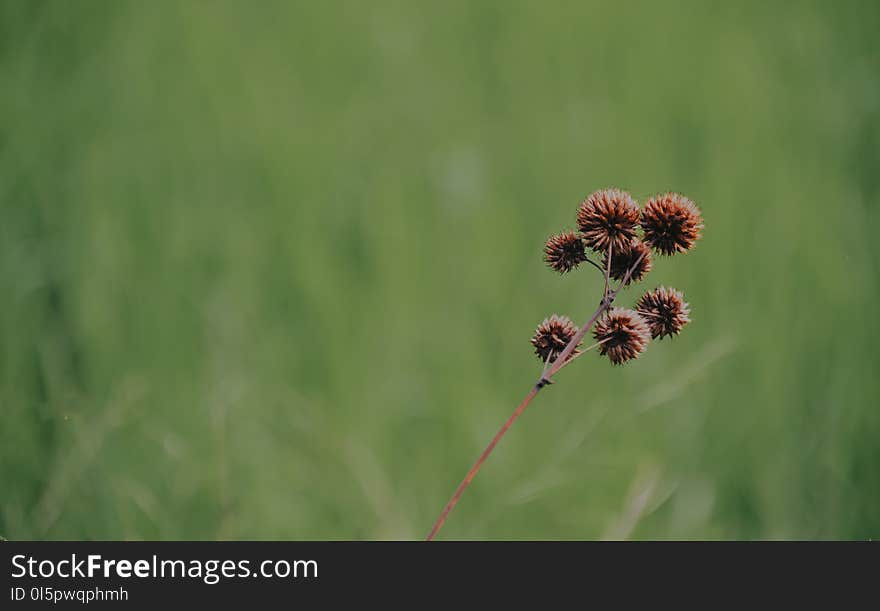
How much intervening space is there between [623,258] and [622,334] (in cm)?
5

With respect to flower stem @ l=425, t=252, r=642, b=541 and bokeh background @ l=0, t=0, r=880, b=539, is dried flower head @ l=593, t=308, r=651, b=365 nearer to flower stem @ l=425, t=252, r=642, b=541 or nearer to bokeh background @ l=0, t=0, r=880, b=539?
flower stem @ l=425, t=252, r=642, b=541

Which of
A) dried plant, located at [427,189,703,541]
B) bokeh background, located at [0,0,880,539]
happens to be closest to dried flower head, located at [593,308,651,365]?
dried plant, located at [427,189,703,541]

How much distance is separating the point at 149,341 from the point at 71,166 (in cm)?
36

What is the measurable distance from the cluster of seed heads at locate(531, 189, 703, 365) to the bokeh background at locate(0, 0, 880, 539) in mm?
874

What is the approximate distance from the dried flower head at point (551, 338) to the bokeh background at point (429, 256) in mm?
870

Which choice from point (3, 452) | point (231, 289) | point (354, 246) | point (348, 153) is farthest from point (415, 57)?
point (3, 452)

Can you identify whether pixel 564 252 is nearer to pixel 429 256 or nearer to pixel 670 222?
pixel 670 222

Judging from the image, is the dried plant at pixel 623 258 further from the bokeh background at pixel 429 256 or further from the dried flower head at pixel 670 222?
the bokeh background at pixel 429 256

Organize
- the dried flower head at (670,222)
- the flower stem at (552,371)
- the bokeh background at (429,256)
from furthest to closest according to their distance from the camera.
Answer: the bokeh background at (429,256), the dried flower head at (670,222), the flower stem at (552,371)

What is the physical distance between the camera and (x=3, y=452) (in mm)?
1204

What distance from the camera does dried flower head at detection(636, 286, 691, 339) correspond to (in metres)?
0.50

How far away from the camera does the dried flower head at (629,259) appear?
0.52 metres

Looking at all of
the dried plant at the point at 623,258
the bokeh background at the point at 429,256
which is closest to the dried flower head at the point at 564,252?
the dried plant at the point at 623,258
